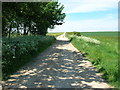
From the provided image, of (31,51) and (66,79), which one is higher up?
(31,51)

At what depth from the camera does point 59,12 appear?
35.8 m

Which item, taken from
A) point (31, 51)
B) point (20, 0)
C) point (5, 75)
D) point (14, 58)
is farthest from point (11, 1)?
point (5, 75)

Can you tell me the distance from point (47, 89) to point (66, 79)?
3.87 feet

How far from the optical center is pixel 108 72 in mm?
6082

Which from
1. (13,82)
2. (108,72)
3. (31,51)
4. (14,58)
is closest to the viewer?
(13,82)

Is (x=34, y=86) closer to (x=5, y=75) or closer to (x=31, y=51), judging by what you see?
(x=5, y=75)

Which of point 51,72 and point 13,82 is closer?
point 13,82

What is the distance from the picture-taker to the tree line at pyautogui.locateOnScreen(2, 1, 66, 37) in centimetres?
1316

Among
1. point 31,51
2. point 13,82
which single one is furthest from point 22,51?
point 13,82

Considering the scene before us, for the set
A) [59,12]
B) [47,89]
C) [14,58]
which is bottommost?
[47,89]

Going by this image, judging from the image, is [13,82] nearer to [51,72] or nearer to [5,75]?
[5,75]

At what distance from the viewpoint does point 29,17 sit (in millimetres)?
23797

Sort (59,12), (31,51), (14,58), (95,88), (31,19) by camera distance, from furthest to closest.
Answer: (59,12) < (31,19) < (31,51) < (14,58) < (95,88)

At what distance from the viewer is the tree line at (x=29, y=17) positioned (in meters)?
13.2
